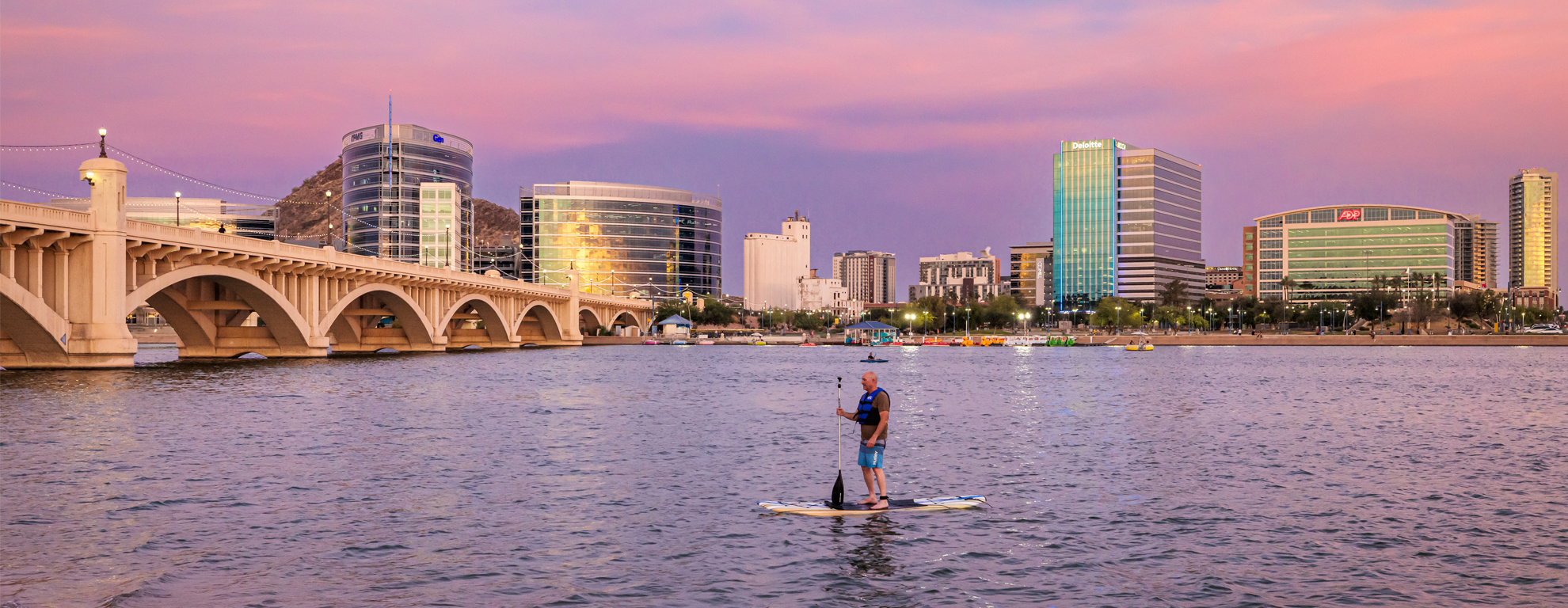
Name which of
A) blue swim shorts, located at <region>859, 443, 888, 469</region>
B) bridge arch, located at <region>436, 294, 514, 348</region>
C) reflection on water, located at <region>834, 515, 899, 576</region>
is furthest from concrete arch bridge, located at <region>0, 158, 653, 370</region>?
reflection on water, located at <region>834, 515, 899, 576</region>

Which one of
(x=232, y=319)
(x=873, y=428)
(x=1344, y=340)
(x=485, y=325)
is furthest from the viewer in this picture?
(x=1344, y=340)

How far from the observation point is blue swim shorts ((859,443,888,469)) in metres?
20.8

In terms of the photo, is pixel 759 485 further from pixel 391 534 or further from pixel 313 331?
→ pixel 313 331

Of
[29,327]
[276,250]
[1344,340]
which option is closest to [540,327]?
[276,250]

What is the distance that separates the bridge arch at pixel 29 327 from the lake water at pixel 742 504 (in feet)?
12.5

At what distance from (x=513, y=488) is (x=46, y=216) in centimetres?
4085

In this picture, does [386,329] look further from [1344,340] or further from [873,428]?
[1344,340]

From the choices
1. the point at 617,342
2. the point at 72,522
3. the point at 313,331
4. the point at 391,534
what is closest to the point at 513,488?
the point at 391,534

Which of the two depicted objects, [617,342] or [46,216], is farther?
[617,342]

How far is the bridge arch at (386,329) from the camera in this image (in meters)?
97.4

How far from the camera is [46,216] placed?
51.8 m

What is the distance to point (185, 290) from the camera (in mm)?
75875

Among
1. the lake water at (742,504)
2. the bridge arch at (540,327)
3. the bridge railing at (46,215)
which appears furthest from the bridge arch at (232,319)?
the bridge arch at (540,327)

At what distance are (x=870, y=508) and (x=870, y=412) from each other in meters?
1.91
